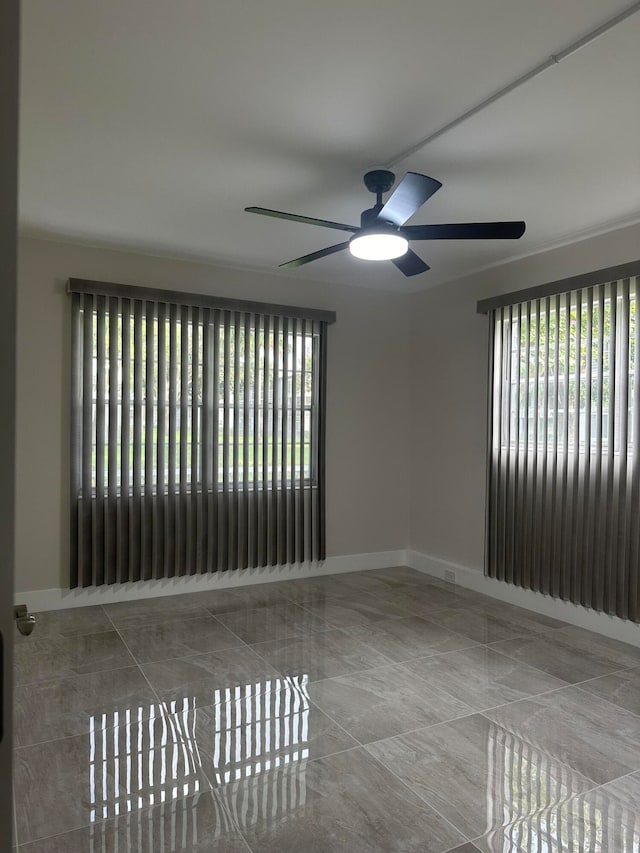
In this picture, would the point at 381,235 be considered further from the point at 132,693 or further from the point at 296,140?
the point at 132,693

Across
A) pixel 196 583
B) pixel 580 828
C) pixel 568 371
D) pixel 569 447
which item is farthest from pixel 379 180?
pixel 196 583

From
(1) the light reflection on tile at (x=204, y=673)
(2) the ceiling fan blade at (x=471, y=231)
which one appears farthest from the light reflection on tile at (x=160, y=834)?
(2) the ceiling fan blade at (x=471, y=231)

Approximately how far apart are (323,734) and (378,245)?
237cm

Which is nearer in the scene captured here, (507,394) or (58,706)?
(58,706)

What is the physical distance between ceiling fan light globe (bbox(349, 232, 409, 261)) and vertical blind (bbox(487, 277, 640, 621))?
1.67m

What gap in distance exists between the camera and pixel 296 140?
2.85 meters

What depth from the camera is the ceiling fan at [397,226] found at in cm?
260

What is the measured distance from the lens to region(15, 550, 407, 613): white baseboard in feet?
14.4

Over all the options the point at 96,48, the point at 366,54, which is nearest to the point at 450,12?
the point at 366,54

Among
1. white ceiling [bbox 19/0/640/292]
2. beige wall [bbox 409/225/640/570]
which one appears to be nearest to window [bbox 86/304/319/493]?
white ceiling [bbox 19/0/640/292]

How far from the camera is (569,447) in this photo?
13.7 feet

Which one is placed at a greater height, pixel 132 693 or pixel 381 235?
pixel 381 235

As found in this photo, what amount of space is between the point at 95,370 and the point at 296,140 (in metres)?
2.47

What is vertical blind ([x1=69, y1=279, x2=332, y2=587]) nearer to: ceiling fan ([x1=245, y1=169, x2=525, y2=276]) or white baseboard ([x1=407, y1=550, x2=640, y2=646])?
white baseboard ([x1=407, y1=550, x2=640, y2=646])
